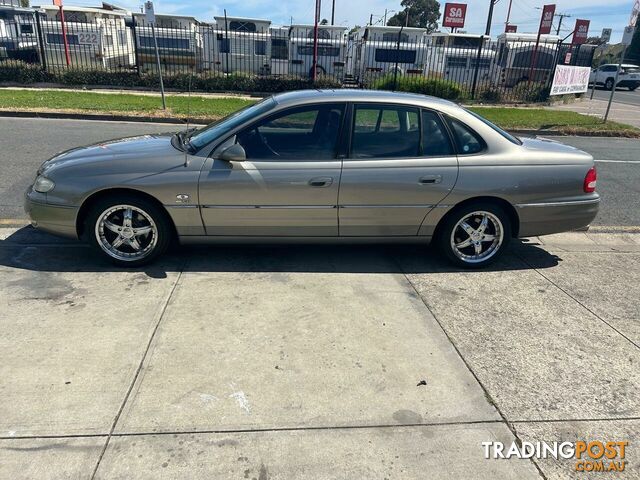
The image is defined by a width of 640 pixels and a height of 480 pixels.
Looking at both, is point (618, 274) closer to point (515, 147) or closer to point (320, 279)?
point (515, 147)

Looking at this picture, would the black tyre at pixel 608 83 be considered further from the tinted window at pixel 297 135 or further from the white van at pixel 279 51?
the tinted window at pixel 297 135

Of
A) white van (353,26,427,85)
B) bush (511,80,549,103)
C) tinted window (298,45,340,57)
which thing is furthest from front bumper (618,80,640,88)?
tinted window (298,45,340,57)

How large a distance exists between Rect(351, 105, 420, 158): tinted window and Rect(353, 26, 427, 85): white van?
1663cm

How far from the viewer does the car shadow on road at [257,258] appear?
4.29 metres

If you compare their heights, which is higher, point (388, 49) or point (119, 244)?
point (388, 49)

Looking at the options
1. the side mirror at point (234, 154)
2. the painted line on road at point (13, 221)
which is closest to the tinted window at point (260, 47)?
the painted line on road at point (13, 221)

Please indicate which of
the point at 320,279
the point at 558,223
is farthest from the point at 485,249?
the point at 320,279

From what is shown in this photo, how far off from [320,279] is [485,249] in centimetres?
161

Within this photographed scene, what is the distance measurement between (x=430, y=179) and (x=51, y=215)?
10.6 ft

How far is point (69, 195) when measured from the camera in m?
4.03

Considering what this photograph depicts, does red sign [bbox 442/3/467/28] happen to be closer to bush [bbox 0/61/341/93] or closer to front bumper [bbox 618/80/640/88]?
bush [bbox 0/61/341/93]

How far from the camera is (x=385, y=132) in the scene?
4.32 meters

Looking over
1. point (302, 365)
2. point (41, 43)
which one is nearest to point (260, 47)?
point (41, 43)

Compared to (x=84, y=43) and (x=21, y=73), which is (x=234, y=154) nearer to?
(x=21, y=73)
